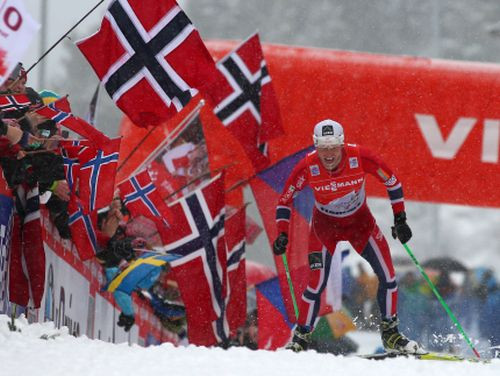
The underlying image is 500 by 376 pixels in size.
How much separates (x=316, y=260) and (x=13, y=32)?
281cm

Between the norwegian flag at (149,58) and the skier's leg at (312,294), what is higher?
the norwegian flag at (149,58)

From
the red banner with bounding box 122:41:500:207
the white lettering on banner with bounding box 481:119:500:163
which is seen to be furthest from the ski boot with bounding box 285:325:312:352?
the white lettering on banner with bounding box 481:119:500:163

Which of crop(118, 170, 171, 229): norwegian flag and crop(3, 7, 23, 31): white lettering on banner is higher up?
crop(3, 7, 23, 31): white lettering on banner

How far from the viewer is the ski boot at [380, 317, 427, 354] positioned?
22.0 ft

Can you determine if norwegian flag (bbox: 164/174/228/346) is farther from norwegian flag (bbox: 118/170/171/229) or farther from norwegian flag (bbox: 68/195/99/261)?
norwegian flag (bbox: 68/195/99/261)

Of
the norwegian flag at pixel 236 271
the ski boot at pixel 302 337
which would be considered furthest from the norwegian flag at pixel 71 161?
the norwegian flag at pixel 236 271

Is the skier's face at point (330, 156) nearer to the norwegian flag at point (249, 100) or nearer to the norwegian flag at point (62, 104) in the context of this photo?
the norwegian flag at point (62, 104)

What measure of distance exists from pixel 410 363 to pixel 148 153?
5.80 meters

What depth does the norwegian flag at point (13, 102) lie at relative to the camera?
22.0 ft

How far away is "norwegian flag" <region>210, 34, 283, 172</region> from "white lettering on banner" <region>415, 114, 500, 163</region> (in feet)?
4.97

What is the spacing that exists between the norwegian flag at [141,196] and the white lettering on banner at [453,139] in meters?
3.59

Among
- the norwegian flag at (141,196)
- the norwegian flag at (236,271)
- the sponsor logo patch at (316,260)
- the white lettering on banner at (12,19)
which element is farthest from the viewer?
the norwegian flag at (236,271)

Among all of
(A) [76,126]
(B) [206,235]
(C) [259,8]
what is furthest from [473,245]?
(A) [76,126]

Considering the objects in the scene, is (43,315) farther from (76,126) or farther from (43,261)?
(76,126)
